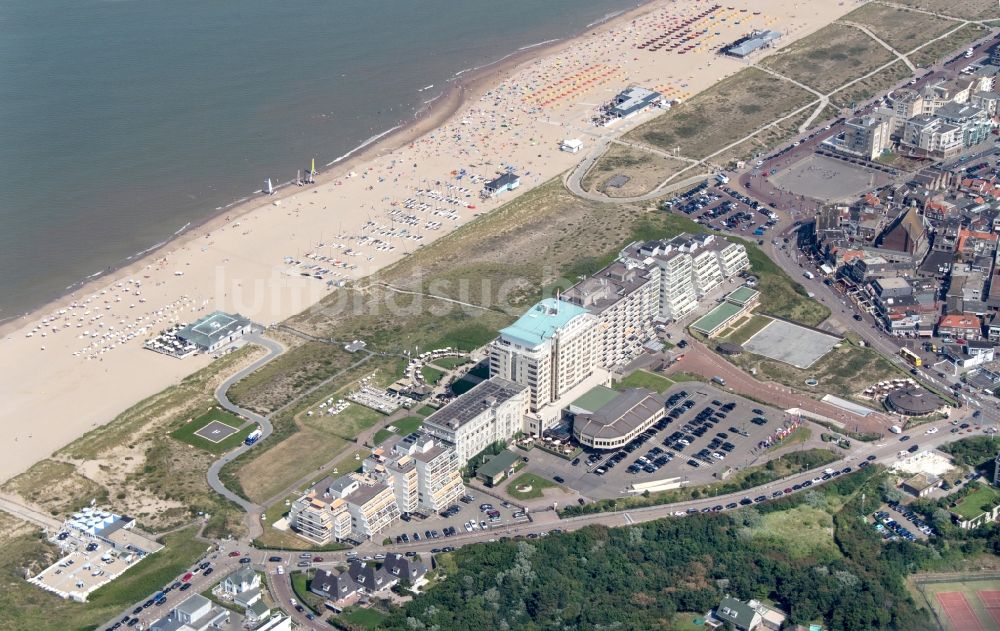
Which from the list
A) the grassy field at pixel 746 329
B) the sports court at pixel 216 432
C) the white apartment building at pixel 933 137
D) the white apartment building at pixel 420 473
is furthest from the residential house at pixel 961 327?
the sports court at pixel 216 432

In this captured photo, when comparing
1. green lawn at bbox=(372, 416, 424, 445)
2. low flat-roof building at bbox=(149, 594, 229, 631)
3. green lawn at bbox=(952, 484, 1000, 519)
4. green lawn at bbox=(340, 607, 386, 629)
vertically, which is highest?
low flat-roof building at bbox=(149, 594, 229, 631)

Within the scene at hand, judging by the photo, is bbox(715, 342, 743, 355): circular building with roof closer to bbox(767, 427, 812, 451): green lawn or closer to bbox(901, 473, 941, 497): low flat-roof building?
bbox(767, 427, 812, 451): green lawn

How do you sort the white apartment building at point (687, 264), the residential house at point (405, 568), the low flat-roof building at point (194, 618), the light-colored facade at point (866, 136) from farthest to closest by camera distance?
1. the light-colored facade at point (866, 136)
2. the white apartment building at point (687, 264)
3. the residential house at point (405, 568)
4. the low flat-roof building at point (194, 618)

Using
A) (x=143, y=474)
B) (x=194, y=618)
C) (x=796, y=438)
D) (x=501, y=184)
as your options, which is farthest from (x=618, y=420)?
(x=501, y=184)

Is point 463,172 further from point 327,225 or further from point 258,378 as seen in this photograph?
point 258,378

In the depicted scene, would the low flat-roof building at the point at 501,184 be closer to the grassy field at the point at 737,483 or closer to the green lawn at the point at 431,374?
the green lawn at the point at 431,374

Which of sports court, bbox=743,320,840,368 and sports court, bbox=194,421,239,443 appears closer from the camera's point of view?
sports court, bbox=194,421,239,443

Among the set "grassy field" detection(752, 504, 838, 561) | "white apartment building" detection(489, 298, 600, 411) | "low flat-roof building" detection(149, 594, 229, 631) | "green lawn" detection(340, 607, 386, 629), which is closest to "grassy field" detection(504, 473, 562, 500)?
"white apartment building" detection(489, 298, 600, 411)
